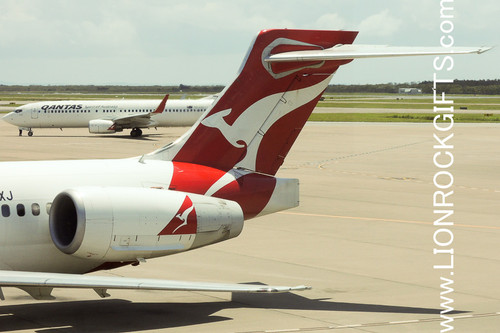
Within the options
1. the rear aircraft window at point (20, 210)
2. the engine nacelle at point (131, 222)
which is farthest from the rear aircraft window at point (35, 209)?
the engine nacelle at point (131, 222)

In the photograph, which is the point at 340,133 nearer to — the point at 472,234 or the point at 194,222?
the point at 472,234

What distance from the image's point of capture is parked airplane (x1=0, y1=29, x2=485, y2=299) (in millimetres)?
15016

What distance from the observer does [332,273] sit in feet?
64.6

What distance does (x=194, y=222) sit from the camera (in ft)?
52.0

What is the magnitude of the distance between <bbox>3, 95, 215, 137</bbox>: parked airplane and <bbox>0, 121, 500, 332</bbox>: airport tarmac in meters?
34.0

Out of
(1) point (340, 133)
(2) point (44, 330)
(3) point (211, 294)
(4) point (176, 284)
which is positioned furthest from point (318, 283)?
(1) point (340, 133)

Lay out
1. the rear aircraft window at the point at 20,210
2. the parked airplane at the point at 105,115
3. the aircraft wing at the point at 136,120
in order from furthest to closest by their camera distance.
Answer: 1. the parked airplane at the point at 105,115
2. the aircraft wing at the point at 136,120
3. the rear aircraft window at the point at 20,210

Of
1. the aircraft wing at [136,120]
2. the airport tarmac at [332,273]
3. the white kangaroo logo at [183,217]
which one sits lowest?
the airport tarmac at [332,273]

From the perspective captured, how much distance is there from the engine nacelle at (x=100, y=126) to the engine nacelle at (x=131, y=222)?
179ft

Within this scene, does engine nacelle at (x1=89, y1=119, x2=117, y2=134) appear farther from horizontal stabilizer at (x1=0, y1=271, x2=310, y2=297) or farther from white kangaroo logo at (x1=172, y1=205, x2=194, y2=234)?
horizontal stabilizer at (x1=0, y1=271, x2=310, y2=297)

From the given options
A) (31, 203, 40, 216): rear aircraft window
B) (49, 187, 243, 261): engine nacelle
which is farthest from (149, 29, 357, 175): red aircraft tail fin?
(31, 203, 40, 216): rear aircraft window

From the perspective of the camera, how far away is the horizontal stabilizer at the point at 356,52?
1527cm

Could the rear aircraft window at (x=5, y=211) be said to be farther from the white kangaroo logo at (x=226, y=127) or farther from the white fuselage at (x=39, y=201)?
the white kangaroo logo at (x=226, y=127)

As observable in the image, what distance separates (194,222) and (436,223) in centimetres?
1314
